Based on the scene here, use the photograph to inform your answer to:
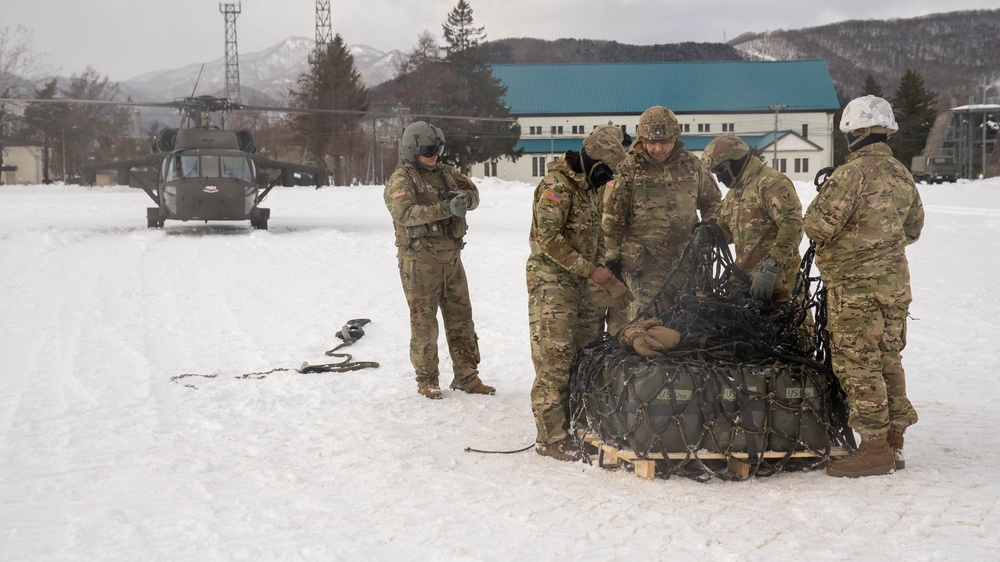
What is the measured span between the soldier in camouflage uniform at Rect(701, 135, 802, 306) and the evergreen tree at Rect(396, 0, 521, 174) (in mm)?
51793

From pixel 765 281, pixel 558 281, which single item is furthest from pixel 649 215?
pixel 765 281

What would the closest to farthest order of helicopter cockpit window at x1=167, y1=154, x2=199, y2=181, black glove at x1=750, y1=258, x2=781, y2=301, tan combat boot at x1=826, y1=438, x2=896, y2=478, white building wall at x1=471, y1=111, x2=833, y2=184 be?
tan combat boot at x1=826, y1=438, x2=896, y2=478, black glove at x1=750, y1=258, x2=781, y2=301, helicopter cockpit window at x1=167, y1=154, x2=199, y2=181, white building wall at x1=471, y1=111, x2=833, y2=184

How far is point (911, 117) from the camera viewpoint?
236 feet

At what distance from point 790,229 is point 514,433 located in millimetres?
2204

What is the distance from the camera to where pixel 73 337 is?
30.0 feet

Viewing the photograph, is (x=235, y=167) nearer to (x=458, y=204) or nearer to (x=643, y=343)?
(x=458, y=204)

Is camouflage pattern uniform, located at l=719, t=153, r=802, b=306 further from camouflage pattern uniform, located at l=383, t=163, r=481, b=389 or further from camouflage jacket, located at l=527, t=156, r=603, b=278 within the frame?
camouflage pattern uniform, located at l=383, t=163, r=481, b=389

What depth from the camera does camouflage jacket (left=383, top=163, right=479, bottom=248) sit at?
6695 mm

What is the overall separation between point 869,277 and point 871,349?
386 mm

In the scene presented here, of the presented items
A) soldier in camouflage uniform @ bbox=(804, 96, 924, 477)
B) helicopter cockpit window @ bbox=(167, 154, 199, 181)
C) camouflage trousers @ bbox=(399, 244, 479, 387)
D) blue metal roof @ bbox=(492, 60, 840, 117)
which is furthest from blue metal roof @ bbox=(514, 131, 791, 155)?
soldier in camouflage uniform @ bbox=(804, 96, 924, 477)

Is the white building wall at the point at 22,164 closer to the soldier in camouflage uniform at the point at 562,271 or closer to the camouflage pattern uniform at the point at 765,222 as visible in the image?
the soldier in camouflage uniform at the point at 562,271

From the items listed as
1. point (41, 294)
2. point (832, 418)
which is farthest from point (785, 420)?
A: point (41, 294)

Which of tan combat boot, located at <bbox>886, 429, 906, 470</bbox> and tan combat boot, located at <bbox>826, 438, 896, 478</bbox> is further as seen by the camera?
tan combat boot, located at <bbox>886, 429, 906, 470</bbox>

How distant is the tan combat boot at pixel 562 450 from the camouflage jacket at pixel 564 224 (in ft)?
3.31
